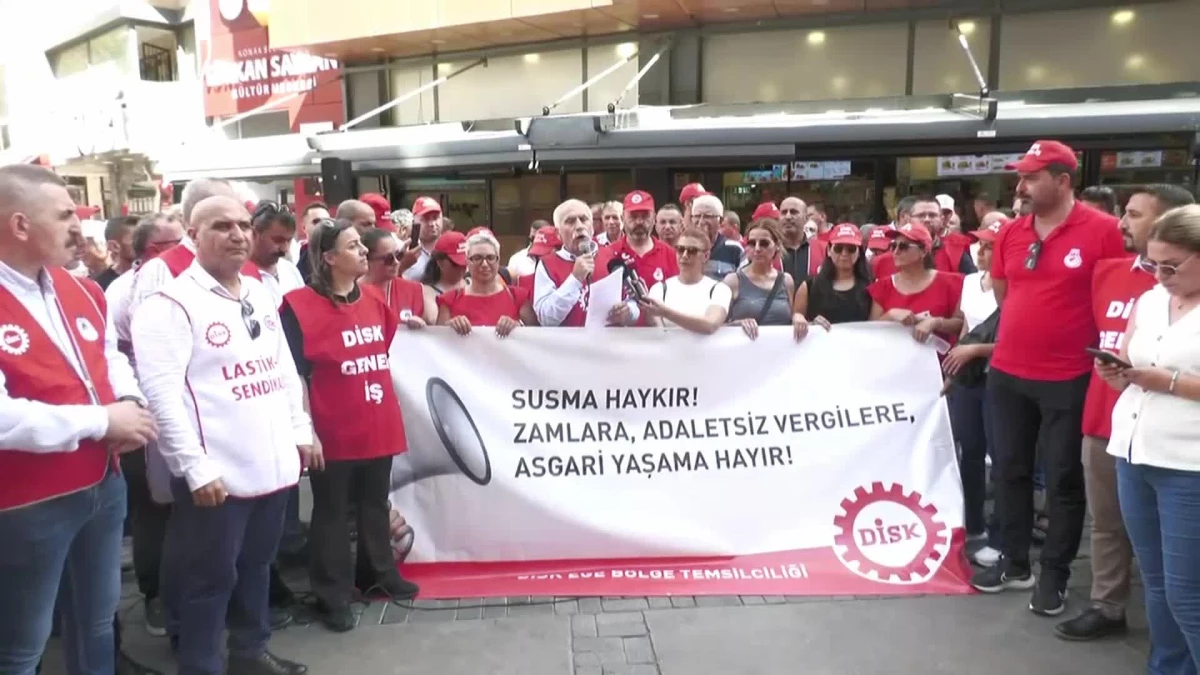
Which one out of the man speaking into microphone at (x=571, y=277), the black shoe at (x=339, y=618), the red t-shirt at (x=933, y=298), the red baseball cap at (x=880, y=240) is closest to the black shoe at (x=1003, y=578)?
the red t-shirt at (x=933, y=298)

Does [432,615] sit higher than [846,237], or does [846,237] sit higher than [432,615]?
[846,237]

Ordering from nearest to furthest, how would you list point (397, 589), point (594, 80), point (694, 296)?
point (397, 589)
point (694, 296)
point (594, 80)

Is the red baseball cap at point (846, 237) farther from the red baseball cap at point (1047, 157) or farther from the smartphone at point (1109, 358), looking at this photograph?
the smartphone at point (1109, 358)

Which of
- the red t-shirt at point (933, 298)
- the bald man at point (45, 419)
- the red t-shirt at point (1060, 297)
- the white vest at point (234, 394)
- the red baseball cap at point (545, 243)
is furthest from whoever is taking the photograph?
the red baseball cap at point (545, 243)

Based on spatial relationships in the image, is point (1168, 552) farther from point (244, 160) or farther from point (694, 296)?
point (244, 160)

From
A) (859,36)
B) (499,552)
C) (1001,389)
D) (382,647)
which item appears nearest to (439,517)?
(499,552)

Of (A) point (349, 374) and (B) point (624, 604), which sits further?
(B) point (624, 604)

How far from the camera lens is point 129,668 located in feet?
11.8

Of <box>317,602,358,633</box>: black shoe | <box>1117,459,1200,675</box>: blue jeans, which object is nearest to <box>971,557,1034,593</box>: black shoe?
<box>1117,459,1200,675</box>: blue jeans

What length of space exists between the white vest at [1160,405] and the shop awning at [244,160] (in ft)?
40.8

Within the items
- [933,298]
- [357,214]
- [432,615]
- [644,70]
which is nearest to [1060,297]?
[933,298]

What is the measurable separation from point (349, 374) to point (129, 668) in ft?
4.89

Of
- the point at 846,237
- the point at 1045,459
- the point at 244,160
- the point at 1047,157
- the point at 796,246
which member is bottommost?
the point at 1045,459

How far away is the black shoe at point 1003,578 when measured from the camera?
424cm
